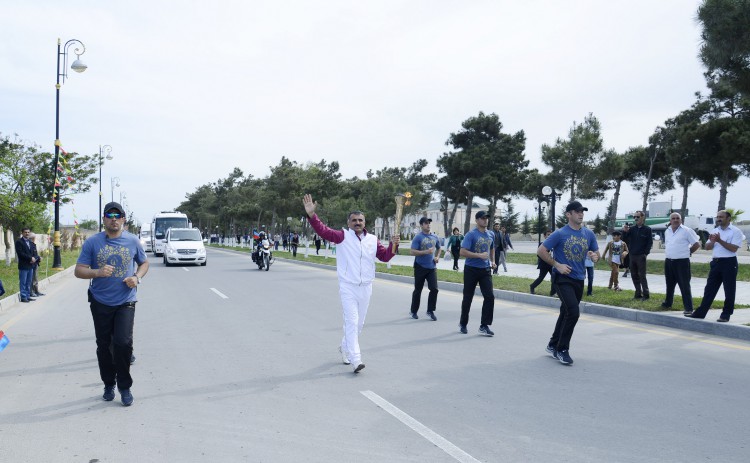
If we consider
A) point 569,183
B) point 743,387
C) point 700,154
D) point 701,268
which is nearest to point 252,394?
point 743,387

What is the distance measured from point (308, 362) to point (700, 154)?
2510 centimetres

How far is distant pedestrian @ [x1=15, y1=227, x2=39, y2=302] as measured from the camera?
12805mm

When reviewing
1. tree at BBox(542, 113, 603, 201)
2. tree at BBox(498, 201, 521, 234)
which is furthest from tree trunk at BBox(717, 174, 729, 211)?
tree at BBox(498, 201, 521, 234)

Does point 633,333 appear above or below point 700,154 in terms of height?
below

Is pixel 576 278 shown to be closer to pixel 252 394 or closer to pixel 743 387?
pixel 743 387

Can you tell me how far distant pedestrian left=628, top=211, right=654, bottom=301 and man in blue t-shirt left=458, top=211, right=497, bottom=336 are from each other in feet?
14.6

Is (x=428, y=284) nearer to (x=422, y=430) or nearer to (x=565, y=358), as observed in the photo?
(x=565, y=358)

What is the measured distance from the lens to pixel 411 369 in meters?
6.60

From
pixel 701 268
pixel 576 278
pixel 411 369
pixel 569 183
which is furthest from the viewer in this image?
pixel 569 183

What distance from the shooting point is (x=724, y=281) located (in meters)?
9.25

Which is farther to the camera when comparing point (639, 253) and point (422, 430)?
point (639, 253)

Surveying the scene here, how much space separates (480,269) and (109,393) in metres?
5.41

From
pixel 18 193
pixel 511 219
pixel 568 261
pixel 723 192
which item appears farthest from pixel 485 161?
pixel 511 219

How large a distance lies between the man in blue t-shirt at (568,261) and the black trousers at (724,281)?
3383mm
